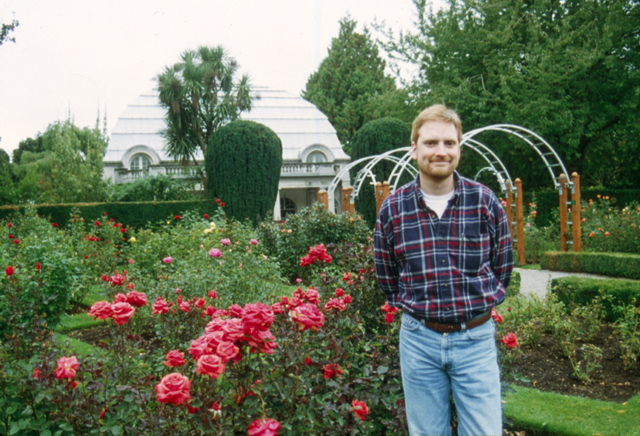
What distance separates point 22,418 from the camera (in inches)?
96.3

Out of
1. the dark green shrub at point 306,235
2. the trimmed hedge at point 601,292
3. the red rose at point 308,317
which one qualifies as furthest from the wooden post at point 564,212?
the red rose at point 308,317

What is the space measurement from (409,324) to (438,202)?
0.49m

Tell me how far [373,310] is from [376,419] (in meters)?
0.66

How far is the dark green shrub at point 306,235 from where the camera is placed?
866 centimetres

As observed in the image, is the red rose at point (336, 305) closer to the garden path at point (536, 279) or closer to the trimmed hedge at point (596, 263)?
the garden path at point (536, 279)

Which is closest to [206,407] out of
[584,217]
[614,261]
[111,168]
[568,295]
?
[568,295]

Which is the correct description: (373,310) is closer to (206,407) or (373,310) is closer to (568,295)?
(206,407)

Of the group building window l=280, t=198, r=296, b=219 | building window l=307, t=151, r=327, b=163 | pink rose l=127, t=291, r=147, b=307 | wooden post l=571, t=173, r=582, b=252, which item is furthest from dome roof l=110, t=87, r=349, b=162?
pink rose l=127, t=291, r=147, b=307

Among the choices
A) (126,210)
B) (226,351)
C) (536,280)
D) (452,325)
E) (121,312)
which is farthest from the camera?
(126,210)

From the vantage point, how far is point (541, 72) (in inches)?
589

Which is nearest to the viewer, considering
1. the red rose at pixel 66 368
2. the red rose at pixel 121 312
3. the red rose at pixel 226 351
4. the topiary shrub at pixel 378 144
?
the red rose at pixel 226 351

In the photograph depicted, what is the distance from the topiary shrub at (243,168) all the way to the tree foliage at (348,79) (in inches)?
718

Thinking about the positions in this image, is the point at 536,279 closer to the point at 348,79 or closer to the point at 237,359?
the point at 237,359

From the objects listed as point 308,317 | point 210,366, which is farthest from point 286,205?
point 210,366
